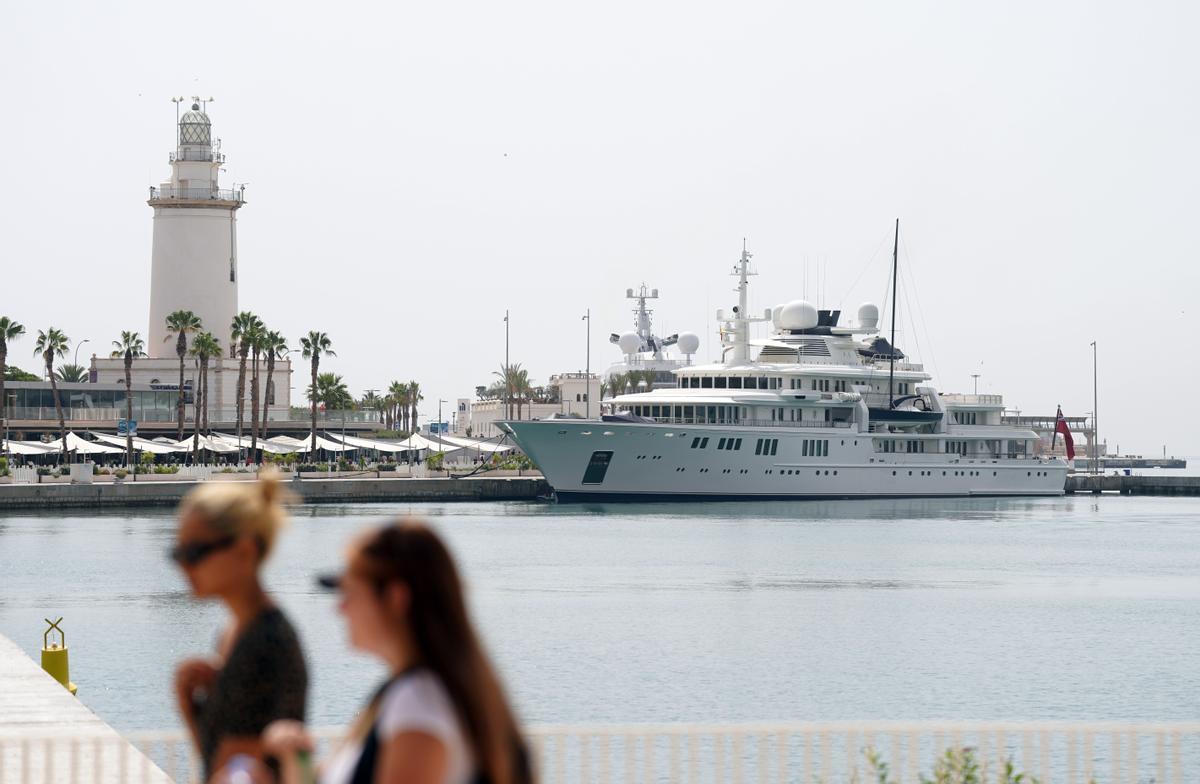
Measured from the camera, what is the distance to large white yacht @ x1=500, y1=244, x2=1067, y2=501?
69312 mm

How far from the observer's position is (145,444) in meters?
70.2

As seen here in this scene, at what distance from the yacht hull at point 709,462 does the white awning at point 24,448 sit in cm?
1905

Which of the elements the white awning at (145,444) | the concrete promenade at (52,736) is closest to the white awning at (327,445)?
the white awning at (145,444)

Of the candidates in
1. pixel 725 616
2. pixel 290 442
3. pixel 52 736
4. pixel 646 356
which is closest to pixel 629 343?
pixel 646 356

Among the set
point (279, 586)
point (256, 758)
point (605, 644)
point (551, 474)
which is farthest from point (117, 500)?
point (256, 758)

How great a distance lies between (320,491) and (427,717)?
65.4m

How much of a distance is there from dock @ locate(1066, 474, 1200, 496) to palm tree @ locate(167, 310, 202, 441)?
4663 centimetres

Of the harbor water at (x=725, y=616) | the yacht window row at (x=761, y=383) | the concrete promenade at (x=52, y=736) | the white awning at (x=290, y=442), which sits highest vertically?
the yacht window row at (x=761, y=383)

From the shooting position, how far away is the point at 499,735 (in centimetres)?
339

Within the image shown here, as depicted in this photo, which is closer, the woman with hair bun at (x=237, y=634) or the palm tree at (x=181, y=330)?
the woman with hair bun at (x=237, y=634)

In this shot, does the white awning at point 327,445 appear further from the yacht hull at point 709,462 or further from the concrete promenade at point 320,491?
the yacht hull at point 709,462

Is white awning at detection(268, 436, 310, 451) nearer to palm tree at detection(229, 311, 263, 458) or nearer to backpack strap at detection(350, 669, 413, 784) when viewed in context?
palm tree at detection(229, 311, 263, 458)

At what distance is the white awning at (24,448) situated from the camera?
69.9 m

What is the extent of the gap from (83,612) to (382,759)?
30051 mm
